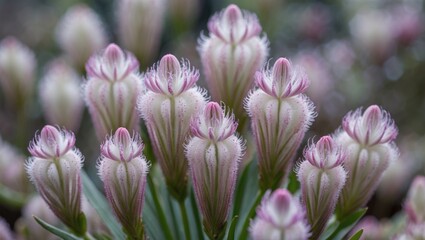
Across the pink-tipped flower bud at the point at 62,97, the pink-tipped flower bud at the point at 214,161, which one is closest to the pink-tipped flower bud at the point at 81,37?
the pink-tipped flower bud at the point at 62,97

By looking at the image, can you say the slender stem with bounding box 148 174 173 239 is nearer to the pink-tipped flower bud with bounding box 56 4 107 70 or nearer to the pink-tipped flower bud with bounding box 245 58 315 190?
the pink-tipped flower bud with bounding box 245 58 315 190

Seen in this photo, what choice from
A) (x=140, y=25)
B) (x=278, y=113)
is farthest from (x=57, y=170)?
(x=140, y=25)

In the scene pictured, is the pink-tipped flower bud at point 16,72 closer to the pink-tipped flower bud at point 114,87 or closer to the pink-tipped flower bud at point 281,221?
the pink-tipped flower bud at point 114,87

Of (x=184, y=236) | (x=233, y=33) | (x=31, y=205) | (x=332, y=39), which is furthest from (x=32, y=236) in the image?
(x=332, y=39)

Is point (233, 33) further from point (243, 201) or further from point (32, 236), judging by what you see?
point (32, 236)

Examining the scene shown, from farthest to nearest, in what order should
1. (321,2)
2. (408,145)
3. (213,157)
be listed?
(321,2) < (408,145) < (213,157)

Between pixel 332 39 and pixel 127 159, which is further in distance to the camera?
pixel 332 39
